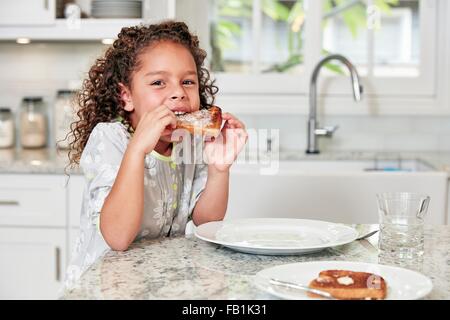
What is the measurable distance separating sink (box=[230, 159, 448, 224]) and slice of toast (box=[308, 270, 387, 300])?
1.54m

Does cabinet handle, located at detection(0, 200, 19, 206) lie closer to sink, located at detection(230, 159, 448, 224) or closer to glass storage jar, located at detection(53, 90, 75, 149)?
glass storage jar, located at detection(53, 90, 75, 149)

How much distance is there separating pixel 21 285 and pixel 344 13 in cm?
178

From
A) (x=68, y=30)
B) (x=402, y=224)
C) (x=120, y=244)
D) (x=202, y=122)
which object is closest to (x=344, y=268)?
(x=402, y=224)

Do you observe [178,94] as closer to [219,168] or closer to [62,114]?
[219,168]

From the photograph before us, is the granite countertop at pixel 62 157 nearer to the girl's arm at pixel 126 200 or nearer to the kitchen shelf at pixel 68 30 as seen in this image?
the kitchen shelf at pixel 68 30

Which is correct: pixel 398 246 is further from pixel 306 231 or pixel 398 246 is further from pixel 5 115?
pixel 5 115

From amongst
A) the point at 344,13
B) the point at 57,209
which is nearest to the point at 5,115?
the point at 57,209

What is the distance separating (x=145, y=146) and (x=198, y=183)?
1.20 feet

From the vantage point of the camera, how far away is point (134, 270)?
3.71 ft

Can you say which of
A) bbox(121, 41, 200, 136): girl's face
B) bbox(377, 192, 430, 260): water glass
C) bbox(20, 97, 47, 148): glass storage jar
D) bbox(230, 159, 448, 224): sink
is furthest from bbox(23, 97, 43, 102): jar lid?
bbox(377, 192, 430, 260): water glass

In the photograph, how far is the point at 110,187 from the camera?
1.45 m

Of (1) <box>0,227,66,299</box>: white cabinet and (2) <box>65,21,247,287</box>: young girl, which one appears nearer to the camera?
(2) <box>65,21,247,287</box>: young girl

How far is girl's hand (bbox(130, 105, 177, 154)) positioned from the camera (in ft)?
4.54

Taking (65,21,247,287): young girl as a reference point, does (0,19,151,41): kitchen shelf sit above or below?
above
